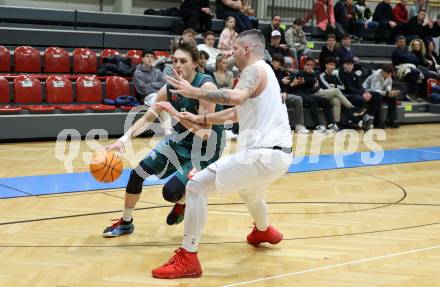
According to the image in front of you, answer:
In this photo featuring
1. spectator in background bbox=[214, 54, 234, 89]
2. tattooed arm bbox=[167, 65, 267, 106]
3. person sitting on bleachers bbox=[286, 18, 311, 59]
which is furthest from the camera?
person sitting on bleachers bbox=[286, 18, 311, 59]

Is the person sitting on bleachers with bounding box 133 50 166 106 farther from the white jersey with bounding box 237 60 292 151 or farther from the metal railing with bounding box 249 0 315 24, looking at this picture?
the metal railing with bounding box 249 0 315 24

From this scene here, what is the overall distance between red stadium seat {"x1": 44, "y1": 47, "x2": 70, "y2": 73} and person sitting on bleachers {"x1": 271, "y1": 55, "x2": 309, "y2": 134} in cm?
397

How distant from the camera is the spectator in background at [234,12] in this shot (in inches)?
581

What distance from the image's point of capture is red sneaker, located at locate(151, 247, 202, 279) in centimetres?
486

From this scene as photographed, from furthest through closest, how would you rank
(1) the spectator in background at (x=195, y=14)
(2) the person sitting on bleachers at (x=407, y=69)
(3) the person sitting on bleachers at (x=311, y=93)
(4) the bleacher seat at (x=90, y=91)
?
1. (2) the person sitting on bleachers at (x=407, y=69)
2. (1) the spectator in background at (x=195, y=14)
3. (3) the person sitting on bleachers at (x=311, y=93)
4. (4) the bleacher seat at (x=90, y=91)

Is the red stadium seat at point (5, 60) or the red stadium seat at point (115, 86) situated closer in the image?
the red stadium seat at point (5, 60)

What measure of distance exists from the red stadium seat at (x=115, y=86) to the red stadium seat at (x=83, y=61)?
88cm

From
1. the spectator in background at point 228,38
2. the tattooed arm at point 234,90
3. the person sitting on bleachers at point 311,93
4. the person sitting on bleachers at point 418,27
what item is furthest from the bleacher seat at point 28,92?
the person sitting on bleachers at point 418,27

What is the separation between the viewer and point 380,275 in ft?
16.6

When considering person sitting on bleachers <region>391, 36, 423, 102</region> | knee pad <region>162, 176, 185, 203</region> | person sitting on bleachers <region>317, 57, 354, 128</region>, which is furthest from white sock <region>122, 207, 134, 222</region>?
person sitting on bleachers <region>391, 36, 423, 102</region>

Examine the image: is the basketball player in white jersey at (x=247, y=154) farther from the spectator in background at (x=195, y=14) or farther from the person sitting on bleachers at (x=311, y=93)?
the spectator in background at (x=195, y=14)

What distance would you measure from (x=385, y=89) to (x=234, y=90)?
415 inches

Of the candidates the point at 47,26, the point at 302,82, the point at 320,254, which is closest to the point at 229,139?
the point at 302,82

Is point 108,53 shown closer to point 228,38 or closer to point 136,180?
point 228,38
